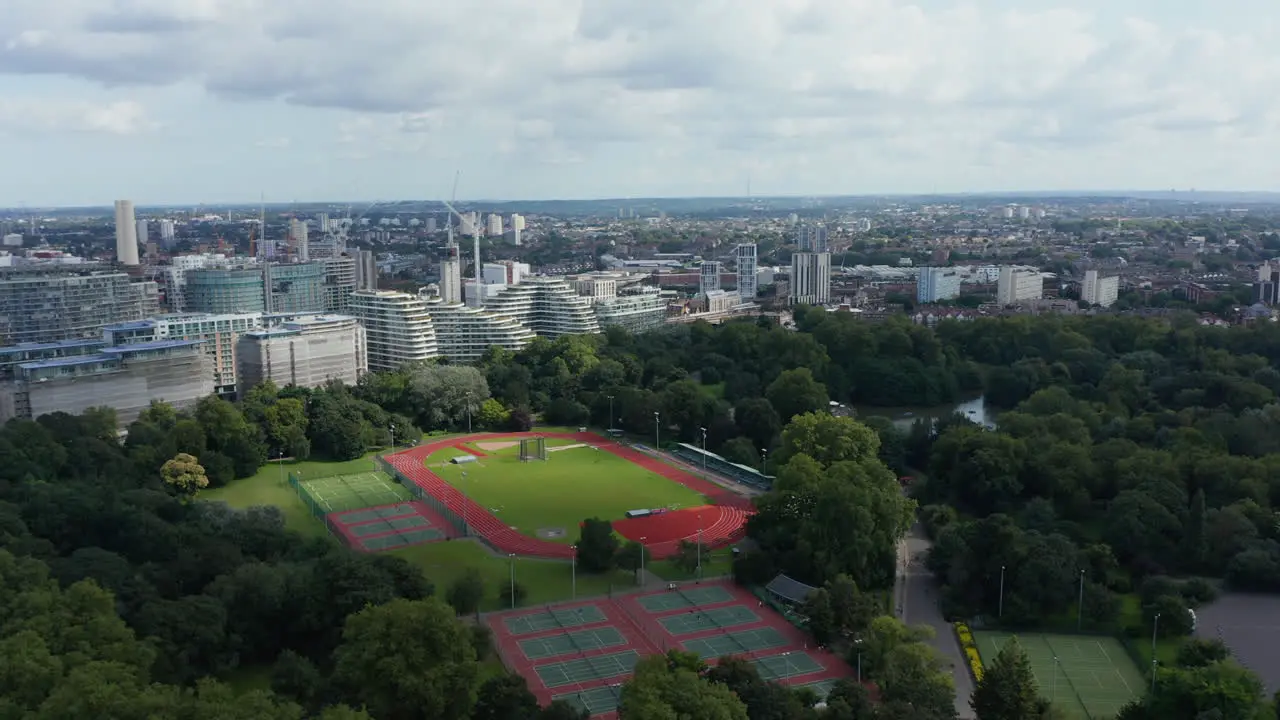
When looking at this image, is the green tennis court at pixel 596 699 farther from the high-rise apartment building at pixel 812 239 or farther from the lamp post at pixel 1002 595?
the high-rise apartment building at pixel 812 239

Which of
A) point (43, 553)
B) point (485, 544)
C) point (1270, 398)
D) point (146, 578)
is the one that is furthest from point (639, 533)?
point (1270, 398)

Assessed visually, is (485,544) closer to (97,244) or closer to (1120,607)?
(1120,607)

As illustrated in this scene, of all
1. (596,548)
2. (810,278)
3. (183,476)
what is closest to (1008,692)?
(596,548)

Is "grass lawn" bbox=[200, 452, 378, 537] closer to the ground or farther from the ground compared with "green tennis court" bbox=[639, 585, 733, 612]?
farther from the ground

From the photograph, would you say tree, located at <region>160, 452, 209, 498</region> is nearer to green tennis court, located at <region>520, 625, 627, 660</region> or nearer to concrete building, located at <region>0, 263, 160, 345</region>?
green tennis court, located at <region>520, 625, 627, 660</region>

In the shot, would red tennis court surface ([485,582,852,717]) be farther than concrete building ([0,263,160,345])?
No

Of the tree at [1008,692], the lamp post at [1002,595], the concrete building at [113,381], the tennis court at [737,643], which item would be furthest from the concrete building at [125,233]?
the tree at [1008,692]

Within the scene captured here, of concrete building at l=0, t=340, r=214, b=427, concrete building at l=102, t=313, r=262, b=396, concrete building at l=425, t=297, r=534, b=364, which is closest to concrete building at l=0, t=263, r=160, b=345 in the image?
concrete building at l=102, t=313, r=262, b=396

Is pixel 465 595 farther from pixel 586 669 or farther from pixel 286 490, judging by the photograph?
pixel 286 490
